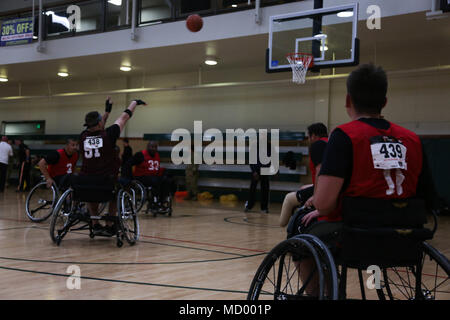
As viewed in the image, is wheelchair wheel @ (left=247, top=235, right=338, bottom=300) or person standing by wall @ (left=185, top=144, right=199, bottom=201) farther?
person standing by wall @ (left=185, top=144, right=199, bottom=201)

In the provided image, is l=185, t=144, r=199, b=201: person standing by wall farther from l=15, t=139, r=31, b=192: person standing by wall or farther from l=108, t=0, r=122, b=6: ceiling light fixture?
l=15, t=139, r=31, b=192: person standing by wall

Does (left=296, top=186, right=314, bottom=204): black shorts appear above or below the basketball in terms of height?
below

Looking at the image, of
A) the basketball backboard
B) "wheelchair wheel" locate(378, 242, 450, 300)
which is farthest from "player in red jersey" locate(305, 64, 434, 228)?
the basketball backboard

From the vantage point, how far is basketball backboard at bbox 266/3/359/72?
283 inches

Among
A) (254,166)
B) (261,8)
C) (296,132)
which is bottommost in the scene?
(254,166)

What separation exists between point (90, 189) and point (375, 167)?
3.57 metres

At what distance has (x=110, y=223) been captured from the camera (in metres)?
5.54

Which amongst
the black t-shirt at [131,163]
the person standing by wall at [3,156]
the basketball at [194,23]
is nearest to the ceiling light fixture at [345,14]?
the basketball at [194,23]

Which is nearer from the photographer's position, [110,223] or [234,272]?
[234,272]

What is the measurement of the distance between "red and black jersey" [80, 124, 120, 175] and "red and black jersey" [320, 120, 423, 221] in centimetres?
353

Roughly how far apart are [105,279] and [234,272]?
1.01 m

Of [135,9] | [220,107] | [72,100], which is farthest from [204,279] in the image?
[72,100]

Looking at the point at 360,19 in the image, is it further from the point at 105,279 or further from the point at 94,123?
the point at 105,279

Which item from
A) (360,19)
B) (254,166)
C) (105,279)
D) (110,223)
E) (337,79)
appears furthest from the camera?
(337,79)
